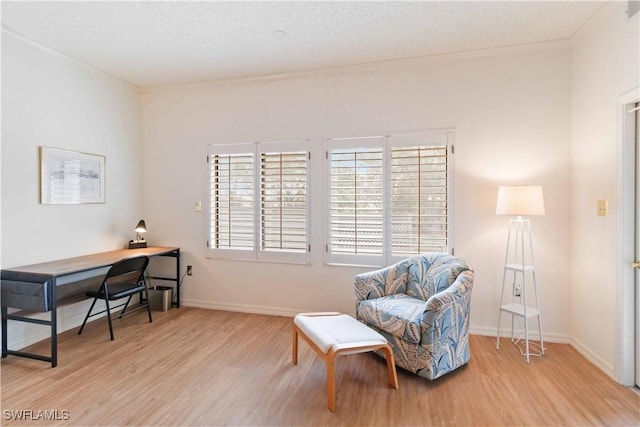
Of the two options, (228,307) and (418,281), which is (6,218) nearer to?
(228,307)

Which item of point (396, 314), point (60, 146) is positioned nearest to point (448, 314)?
point (396, 314)

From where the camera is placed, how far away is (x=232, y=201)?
394 cm

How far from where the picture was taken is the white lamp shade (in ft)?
8.91

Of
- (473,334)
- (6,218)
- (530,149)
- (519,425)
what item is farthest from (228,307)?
(530,149)

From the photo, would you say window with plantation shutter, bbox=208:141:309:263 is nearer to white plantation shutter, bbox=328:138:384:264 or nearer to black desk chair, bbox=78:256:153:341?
white plantation shutter, bbox=328:138:384:264

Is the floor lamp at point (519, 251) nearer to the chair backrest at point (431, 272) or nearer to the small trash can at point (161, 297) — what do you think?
the chair backrest at point (431, 272)

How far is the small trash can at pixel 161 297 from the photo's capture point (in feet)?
13.1

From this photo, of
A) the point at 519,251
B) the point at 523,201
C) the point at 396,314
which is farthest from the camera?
the point at 519,251

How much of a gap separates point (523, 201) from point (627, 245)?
72 cm

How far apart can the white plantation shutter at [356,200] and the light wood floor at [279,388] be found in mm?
1067

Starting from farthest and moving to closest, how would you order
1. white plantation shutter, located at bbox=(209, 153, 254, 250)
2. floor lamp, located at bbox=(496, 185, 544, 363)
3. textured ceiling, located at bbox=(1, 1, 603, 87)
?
1. white plantation shutter, located at bbox=(209, 153, 254, 250)
2. floor lamp, located at bbox=(496, 185, 544, 363)
3. textured ceiling, located at bbox=(1, 1, 603, 87)

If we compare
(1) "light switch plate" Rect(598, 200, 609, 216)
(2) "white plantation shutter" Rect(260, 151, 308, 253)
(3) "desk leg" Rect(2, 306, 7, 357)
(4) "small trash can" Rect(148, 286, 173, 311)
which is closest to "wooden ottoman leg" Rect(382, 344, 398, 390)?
(2) "white plantation shutter" Rect(260, 151, 308, 253)

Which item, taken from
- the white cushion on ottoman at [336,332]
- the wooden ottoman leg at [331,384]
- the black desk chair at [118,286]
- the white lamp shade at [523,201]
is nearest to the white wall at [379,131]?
the white lamp shade at [523,201]

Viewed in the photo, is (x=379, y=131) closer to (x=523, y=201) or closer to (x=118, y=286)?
(x=523, y=201)
